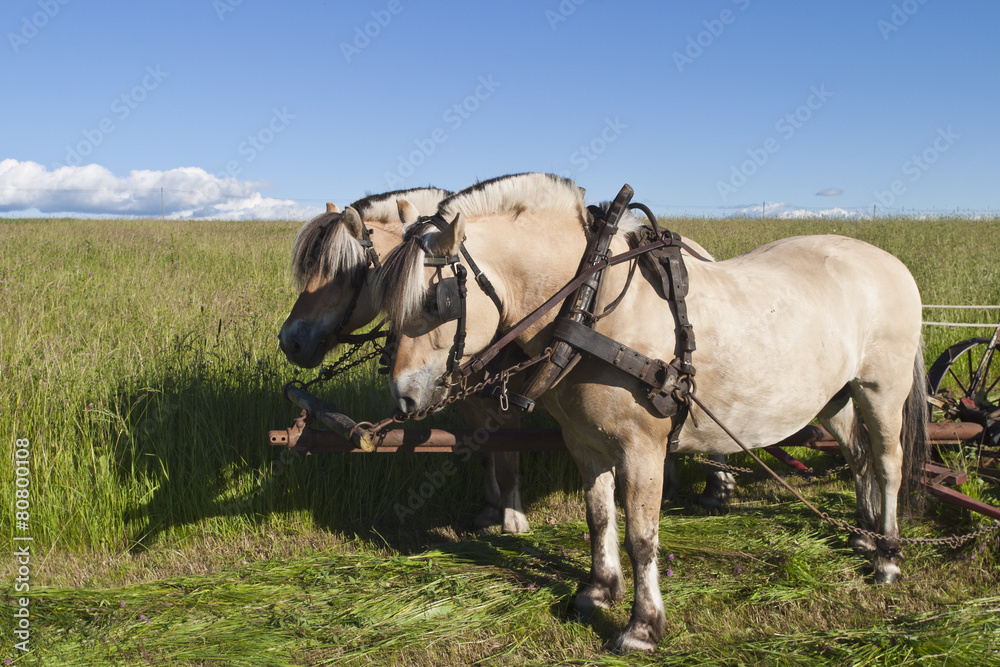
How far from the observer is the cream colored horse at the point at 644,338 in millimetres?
2475

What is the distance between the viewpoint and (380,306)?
2.58 meters

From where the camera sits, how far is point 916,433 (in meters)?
3.72

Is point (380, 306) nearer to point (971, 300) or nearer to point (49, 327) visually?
point (49, 327)

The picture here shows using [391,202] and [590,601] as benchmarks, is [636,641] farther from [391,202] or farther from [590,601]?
[391,202]

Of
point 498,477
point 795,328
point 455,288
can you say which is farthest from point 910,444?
point 455,288

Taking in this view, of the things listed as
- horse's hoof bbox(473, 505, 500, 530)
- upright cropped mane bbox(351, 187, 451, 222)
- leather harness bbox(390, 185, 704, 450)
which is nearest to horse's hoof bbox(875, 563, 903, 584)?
leather harness bbox(390, 185, 704, 450)

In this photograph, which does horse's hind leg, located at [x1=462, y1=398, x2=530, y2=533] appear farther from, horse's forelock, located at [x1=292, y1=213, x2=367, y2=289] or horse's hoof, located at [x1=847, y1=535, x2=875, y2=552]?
horse's hoof, located at [x1=847, y1=535, x2=875, y2=552]

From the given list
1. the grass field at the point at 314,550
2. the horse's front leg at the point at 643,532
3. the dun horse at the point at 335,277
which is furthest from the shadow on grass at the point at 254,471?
the horse's front leg at the point at 643,532

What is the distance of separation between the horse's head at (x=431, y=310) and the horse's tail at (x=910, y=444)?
2582 mm

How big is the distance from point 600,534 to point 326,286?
6.87 ft

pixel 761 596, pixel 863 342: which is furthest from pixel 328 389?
pixel 863 342

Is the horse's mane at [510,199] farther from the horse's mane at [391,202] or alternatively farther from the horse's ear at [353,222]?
the horse's mane at [391,202]

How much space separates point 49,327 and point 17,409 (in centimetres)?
171

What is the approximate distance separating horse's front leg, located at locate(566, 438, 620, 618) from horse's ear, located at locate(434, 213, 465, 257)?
1.25 metres
